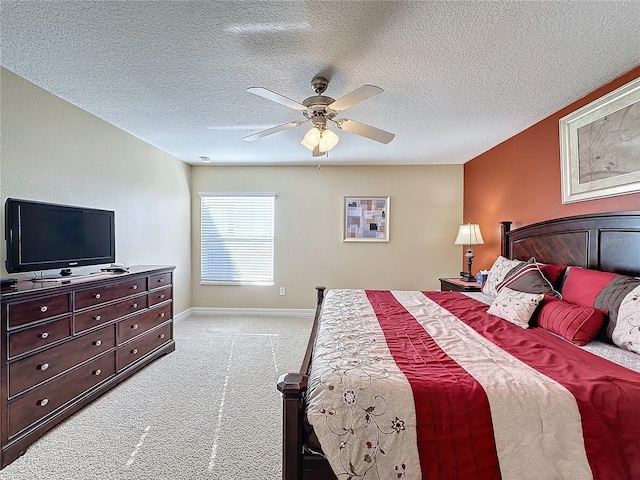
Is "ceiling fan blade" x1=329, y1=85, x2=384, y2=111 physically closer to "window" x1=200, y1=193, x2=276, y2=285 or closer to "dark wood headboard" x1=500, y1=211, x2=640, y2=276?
"dark wood headboard" x1=500, y1=211, x2=640, y2=276

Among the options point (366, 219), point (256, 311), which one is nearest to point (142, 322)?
point (256, 311)

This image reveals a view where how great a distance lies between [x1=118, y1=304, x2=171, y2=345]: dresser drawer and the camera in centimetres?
288

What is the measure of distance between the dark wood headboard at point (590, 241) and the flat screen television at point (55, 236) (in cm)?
412

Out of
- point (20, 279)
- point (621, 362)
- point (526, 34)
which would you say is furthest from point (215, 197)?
point (621, 362)

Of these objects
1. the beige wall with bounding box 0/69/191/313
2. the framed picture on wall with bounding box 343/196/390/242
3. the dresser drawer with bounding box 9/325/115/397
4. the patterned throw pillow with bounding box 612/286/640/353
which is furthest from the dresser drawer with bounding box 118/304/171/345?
the patterned throw pillow with bounding box 612/286/640/353

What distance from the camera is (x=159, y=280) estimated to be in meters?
3.44

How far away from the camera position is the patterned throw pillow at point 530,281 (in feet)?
7.80

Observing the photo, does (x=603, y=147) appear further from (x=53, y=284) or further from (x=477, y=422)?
(x=53, y=284)

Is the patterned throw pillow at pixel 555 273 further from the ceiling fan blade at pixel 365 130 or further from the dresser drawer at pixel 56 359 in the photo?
the dresser drawer at pixel 56 359

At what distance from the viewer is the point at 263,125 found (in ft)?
10.9

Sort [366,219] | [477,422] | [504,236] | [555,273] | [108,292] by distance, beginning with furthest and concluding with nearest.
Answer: [366,219], [504,236], [108,292], [555,273], [477,422]

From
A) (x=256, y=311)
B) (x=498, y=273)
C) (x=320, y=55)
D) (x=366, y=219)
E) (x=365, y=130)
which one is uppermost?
(x=320, y=55)

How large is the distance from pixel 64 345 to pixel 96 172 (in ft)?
5.55

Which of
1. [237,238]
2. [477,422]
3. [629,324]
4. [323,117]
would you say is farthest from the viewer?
[237,238]
